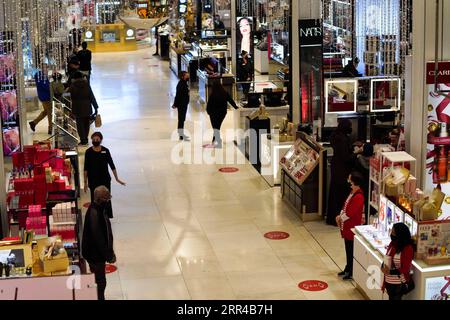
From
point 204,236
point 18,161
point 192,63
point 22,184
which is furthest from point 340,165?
point 192,63

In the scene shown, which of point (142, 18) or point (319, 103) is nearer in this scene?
point (319, 103)

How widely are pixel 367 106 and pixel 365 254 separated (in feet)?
17.8

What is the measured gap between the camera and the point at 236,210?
11555mm

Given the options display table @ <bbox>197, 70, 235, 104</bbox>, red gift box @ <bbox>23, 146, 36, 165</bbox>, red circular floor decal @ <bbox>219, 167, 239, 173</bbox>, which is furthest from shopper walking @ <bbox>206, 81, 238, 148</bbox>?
red gift box @ <bbox>23, 146, 36, 165</bbox>

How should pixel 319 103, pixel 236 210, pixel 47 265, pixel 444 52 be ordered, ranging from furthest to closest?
1. pixel 319 103
2. pixel 236 210
3. pixel 444 52
4. pixel 47 265

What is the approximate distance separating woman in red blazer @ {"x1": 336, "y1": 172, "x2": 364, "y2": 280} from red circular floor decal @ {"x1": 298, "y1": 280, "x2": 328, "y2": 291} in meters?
0.28

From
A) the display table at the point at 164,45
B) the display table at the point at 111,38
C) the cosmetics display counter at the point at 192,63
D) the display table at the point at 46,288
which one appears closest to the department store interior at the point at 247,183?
the display table at the point at 46,288

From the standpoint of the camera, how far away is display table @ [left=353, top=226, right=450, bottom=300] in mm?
7629

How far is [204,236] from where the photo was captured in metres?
10.5

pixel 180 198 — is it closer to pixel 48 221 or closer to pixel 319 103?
pixel 319 103

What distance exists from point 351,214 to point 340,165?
171 centimetres

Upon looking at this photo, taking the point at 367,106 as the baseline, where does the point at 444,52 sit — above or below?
above

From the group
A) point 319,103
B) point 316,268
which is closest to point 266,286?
point 316,268

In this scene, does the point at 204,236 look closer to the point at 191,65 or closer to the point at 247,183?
the point at 247,183
